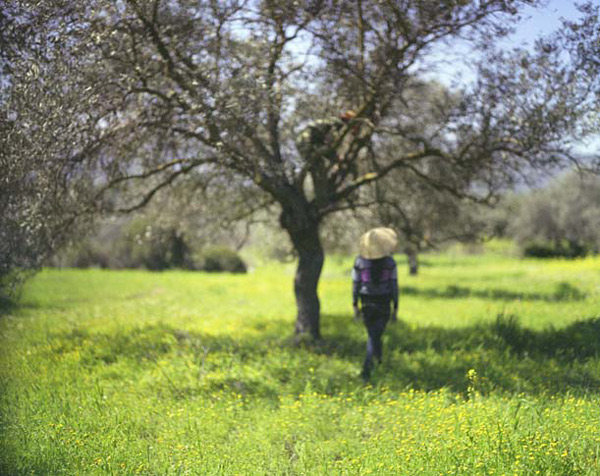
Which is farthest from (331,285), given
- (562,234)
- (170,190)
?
(562,234)

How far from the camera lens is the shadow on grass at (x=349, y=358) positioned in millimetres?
7449

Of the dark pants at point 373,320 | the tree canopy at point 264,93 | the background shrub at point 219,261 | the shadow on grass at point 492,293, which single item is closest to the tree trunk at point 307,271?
the tree canopy at point 264,93

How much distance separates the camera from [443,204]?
12.9 metres

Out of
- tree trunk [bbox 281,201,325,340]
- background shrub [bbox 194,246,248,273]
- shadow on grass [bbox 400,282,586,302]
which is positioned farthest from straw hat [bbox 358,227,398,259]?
background shrub [bbox 194,246,248,273]

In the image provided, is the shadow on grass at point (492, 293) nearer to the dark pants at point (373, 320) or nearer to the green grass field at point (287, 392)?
the green grass field at point (287, 392)

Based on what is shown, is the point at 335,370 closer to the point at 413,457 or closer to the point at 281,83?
the point at 413,457

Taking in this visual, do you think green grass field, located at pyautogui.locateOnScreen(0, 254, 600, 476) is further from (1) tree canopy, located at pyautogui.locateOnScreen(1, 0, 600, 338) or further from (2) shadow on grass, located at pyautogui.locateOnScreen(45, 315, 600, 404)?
(1) tree canopy, located at pyautogui.locateOnScreen(1, 0, 600, 338)

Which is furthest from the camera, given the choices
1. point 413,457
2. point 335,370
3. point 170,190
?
point 170,190

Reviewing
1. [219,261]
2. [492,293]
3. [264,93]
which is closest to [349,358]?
[264,93]

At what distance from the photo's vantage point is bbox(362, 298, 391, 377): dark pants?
320 inches

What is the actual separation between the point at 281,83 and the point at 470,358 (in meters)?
5.78

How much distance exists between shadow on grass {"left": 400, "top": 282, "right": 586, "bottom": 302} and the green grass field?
0.53 meters

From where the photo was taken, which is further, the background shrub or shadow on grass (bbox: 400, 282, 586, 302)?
the background shrub

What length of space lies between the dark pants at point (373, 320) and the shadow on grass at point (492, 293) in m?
5.86
